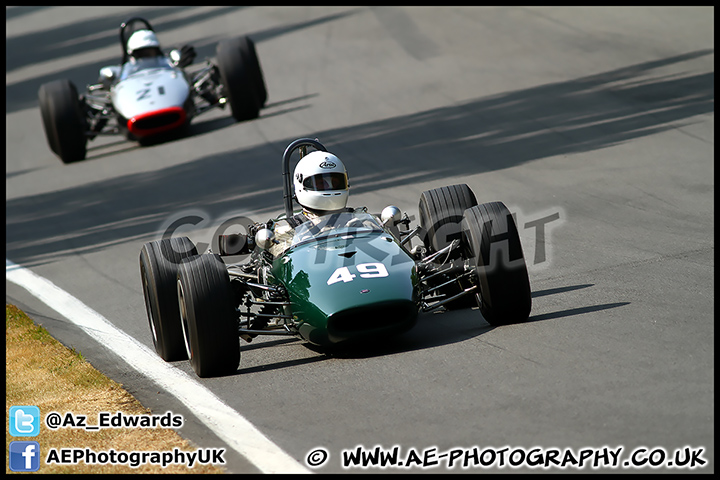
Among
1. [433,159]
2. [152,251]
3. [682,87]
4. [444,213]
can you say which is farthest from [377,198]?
[682,87]

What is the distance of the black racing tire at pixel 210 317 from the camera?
7.47 metres

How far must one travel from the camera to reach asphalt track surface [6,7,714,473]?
6.40 metres

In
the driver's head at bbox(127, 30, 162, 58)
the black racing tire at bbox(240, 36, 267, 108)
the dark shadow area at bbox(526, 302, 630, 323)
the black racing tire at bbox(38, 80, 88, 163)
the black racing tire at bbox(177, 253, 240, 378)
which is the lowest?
the dark shadow area at bbox(526, 302, 630, 323)

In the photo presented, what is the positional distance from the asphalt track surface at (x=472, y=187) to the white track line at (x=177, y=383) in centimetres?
11

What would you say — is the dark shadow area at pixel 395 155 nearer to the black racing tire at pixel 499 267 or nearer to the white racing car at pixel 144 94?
the white racing car at pixel 144 94

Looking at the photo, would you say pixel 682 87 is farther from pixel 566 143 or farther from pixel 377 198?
pixel 377 198

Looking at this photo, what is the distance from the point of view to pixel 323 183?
28.8 ft

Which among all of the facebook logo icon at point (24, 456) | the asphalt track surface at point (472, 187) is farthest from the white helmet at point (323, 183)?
the facebook logo icon at point (24, 456)

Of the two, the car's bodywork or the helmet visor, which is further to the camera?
the helmet visor

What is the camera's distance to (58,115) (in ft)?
58.2

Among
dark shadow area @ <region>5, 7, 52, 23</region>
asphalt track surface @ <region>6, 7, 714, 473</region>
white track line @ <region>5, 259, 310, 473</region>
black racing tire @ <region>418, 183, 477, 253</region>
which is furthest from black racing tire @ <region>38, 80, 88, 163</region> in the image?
dark shadow area @ <region>5, 7, 52, 23</region>

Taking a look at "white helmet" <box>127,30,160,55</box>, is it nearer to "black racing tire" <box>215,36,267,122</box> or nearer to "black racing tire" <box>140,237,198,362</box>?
"black racing tire" <box>215,36,267,122</box>

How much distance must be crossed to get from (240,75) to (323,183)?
10.0m

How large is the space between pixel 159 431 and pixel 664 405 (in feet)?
10.5
